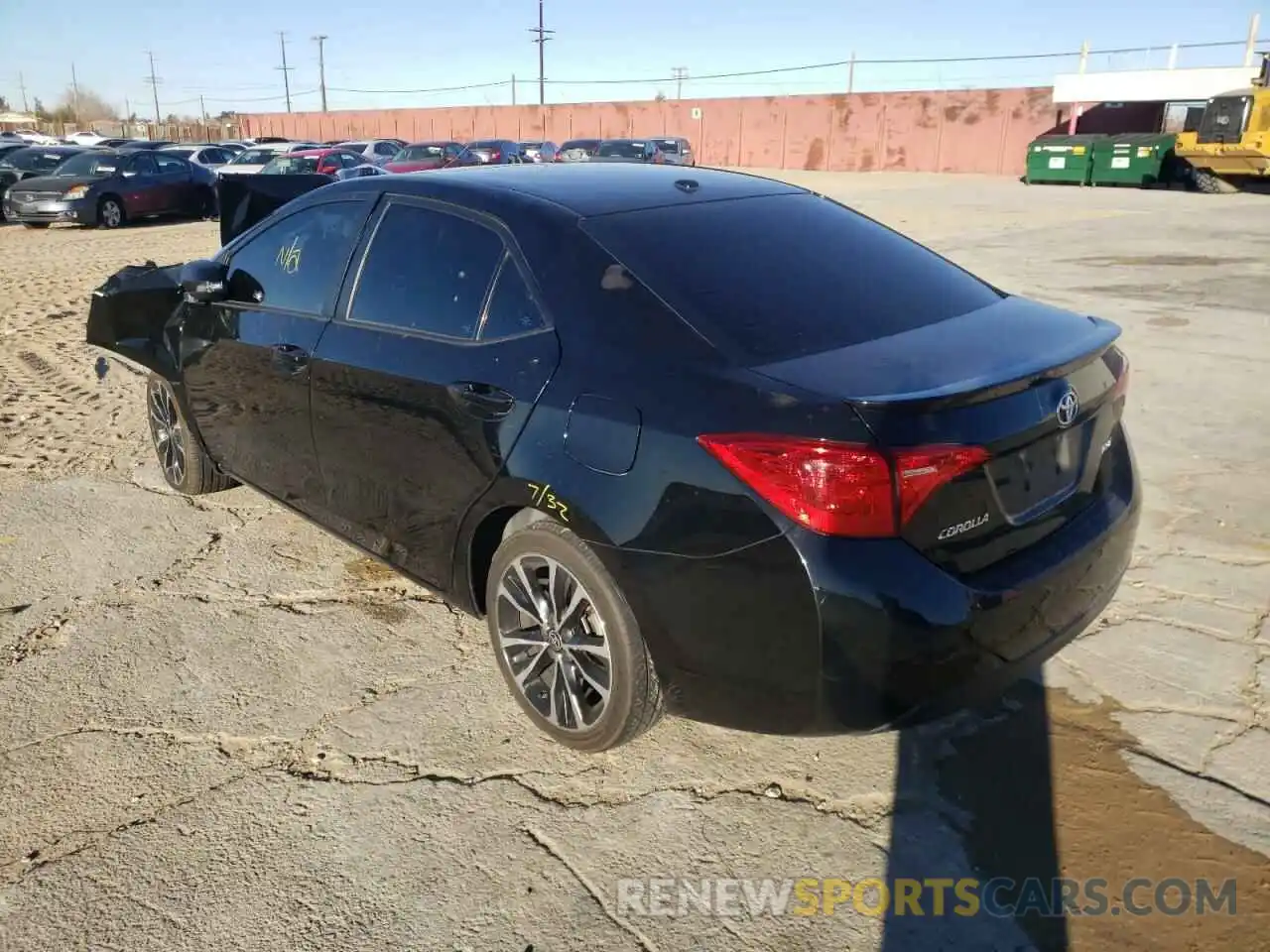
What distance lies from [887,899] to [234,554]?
3.28m

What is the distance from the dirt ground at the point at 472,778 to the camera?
2.36 metres

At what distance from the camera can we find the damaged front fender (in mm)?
4754

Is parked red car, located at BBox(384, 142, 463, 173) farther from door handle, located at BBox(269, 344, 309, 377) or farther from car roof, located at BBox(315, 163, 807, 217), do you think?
car roof, located at BBox(315, 163, 807, 217)

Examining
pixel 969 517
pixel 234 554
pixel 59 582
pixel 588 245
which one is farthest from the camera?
pixel 234 554

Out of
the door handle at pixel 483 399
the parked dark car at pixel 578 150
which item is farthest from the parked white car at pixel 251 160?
the door handle at pixel 483 399

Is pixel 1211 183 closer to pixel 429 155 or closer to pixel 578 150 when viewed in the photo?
pixel 578 150

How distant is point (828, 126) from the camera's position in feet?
147

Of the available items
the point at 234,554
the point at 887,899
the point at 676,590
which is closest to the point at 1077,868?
the point at 887,899

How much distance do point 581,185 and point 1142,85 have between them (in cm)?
4170

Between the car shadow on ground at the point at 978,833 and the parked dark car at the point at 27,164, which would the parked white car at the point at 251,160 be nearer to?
the parked dark car at the point at 27,164

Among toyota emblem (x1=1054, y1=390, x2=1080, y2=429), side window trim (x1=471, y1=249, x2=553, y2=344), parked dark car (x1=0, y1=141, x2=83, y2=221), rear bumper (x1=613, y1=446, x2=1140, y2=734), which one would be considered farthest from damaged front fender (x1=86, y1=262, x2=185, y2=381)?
parked dark car (x1=0, y1=141, x2=83, y2=221)

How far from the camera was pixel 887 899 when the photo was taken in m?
2.40

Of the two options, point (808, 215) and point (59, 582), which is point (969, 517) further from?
point (59, 582)

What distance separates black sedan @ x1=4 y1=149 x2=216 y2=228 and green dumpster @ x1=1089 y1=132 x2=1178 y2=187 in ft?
83.7
